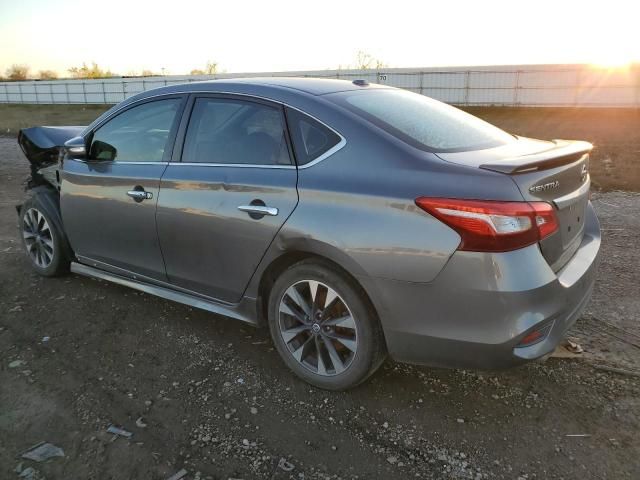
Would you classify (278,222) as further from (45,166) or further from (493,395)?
(45,166)

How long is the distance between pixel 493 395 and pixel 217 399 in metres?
1.53

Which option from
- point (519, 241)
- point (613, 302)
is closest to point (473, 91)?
point (613, 302)

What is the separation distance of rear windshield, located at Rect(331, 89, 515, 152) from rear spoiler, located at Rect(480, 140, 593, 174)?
332 mm

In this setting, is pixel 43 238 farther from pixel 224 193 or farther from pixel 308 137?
pixel 308 137

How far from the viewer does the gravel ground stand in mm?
2459

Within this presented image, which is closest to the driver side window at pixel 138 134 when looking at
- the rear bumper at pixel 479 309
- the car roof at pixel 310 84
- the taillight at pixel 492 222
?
the car roof at pixel 310 84

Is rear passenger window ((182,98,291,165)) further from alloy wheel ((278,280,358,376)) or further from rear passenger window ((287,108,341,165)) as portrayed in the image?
alloy wheel ((278,280,358,376))

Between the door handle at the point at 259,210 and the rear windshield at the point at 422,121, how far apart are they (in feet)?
2.33

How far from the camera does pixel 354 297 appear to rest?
2742mm

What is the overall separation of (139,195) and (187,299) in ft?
2.59

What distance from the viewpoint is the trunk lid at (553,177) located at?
241 cm

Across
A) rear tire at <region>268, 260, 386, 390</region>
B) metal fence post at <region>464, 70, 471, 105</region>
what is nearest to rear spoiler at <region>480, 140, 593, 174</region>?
rear tire at <region>268, 260, 386, 390</region>

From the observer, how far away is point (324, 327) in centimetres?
293

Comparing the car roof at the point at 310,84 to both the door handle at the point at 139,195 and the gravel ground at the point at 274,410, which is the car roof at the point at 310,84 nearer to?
the door handle at the point at 139,195
